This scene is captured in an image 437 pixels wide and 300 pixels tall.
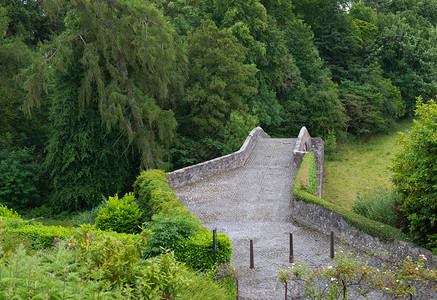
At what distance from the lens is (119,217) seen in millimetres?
11562

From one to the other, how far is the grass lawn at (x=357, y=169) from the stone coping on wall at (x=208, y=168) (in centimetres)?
774

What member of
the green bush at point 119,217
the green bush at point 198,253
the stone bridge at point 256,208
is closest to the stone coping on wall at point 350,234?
the stone bridge at point 256,208

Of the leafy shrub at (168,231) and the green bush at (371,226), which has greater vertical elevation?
the leafy shrub at (168,231)

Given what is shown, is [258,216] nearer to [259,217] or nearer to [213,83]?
[259,217]

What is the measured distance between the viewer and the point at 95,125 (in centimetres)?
2109

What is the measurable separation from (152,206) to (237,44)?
17277 mm

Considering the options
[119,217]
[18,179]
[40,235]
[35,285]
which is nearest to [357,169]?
[18,179]

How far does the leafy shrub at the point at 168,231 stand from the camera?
8914 mm

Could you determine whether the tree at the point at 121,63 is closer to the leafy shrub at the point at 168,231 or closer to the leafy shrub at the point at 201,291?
the leafy shrub at the point at 168,231

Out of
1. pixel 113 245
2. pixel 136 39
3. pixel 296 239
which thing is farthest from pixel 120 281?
pixel 136 39

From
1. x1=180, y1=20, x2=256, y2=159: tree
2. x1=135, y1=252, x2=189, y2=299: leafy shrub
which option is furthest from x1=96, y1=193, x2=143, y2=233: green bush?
x1=180, y1=20, x2=256, y2=159: tree

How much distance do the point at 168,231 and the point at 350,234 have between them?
5.65m

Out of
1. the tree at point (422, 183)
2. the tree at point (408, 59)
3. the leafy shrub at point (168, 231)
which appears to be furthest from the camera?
the tree at point (408, 59)

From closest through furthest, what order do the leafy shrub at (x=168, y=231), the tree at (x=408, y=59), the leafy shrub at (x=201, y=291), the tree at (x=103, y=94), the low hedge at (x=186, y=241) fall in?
the leafy shrub at (x=201, y=291) → the leafy shrub at (x=168, y=231) → the low hedge at (x=186, y=241) → the tree at (x=103, y=94) → the tree at (x=408, y=59)
